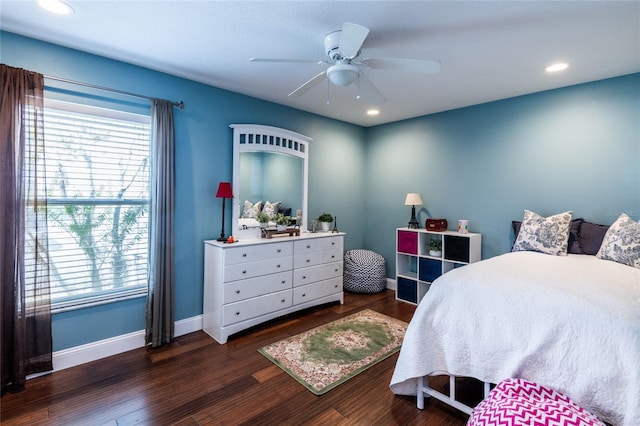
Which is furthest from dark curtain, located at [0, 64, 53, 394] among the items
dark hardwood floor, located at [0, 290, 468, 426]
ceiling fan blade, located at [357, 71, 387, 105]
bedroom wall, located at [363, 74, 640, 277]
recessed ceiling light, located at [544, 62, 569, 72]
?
recessed ceiling light, located at [544, 62, 569, 72]

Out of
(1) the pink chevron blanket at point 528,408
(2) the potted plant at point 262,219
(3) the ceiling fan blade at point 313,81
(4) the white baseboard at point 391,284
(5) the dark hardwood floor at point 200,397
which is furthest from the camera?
(4) the white baseboard at point 391,284

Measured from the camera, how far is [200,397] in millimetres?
2088

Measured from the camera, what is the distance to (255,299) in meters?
3.11

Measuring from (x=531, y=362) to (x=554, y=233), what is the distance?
188 cm

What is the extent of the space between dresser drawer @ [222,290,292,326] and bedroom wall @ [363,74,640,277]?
202cm

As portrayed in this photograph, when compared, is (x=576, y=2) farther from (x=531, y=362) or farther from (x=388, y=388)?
(x=388, y=388)

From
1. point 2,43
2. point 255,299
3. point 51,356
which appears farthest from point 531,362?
point 2,43

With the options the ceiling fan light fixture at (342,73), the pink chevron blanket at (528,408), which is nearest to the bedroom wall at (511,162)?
the pink chevron blanket at (528,408)

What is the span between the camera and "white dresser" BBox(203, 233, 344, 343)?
290cm

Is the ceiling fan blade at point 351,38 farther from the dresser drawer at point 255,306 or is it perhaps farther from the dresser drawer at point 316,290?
the dresser drawer at point 316,290

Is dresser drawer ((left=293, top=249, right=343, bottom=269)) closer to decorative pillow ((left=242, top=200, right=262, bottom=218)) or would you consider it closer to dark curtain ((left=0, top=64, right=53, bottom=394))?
decorative pillow ((left=242, top=200, right=262, bottom=218))

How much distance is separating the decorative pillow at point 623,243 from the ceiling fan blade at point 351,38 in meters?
2.68

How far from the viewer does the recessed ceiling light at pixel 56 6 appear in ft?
6.06

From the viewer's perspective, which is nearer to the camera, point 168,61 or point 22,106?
point 22,106
